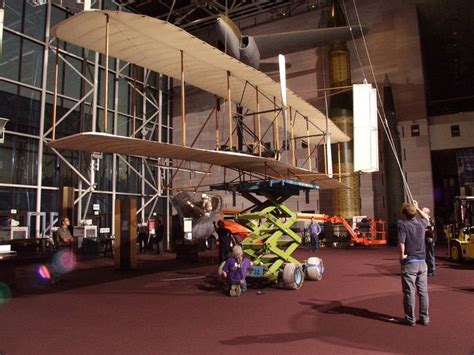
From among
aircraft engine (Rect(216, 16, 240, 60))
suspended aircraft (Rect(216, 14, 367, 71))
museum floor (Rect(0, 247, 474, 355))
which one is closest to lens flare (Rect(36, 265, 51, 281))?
museum floor (Rect(0, 247, 474, 355))

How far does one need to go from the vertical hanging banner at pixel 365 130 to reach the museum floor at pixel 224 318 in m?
3.10

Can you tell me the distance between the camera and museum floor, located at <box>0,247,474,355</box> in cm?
446

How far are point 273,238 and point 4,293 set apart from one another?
580cm

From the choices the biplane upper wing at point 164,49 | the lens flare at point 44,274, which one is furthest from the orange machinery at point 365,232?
the lens flare at point 44,274

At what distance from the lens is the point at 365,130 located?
10.9 m

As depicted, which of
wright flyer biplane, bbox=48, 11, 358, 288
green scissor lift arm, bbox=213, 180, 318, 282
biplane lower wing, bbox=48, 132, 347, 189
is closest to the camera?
biplane lower wing, bbox=48, 132, 347, 189

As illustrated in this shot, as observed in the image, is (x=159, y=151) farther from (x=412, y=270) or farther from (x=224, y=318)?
(x=412, y=270)

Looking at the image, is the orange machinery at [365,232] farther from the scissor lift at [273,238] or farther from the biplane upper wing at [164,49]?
the scissor lift at [273,238]

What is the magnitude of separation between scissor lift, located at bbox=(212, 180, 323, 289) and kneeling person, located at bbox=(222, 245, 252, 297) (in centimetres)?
64

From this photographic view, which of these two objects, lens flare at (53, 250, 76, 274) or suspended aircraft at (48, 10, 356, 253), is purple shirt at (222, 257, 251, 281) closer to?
suspended aircraft at (48, 10, 356, 253)

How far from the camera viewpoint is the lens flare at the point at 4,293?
7459 millimetres

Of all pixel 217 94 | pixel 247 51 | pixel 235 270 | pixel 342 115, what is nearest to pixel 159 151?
pixel 235 270

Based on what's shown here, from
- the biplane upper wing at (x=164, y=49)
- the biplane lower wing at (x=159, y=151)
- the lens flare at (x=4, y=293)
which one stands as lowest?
the lens flare at (x=4, y=293)

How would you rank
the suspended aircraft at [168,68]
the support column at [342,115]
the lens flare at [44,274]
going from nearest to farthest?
the suspended aircraft at [168,68]
the lens flare at [44,274]
the support column at [342,115]
